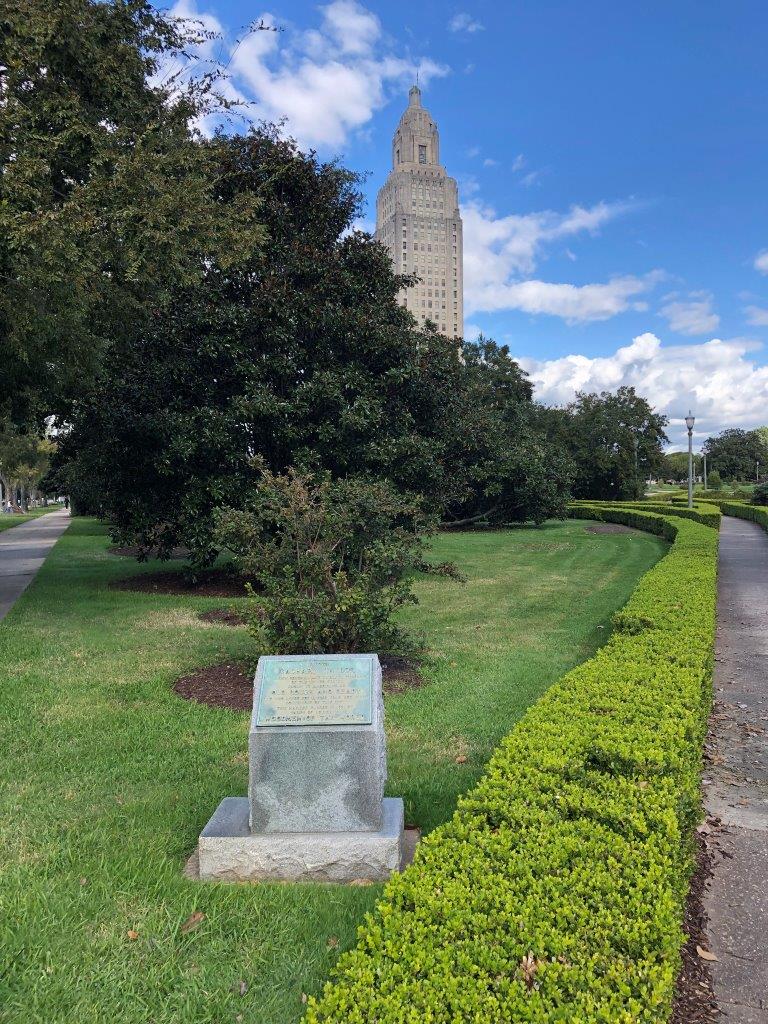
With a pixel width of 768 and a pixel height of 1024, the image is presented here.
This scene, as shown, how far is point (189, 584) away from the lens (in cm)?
1446

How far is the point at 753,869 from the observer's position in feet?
13.3

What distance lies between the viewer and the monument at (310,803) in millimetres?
3828

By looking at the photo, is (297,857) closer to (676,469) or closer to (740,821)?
(740,821)

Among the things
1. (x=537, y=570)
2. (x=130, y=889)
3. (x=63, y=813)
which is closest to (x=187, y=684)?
(x=63, y=813)

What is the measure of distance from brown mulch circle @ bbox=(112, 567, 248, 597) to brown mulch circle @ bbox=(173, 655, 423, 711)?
19.1 feet

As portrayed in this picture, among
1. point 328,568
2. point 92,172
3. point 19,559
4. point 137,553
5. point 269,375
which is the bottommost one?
point 19,559

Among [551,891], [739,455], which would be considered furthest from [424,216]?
[551,891]

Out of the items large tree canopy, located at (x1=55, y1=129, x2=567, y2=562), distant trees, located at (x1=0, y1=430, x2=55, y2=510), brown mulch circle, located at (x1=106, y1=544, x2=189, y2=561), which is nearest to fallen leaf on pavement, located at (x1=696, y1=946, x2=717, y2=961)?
large tree canopy, located at (x1=55, y1=129, x2=567, y2=562)

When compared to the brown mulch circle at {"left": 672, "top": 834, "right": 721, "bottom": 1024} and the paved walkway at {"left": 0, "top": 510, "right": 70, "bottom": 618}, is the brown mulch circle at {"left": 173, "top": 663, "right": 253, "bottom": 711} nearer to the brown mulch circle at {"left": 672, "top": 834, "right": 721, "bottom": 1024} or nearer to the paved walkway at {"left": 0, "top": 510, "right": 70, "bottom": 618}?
the brown mulch circle at {"left": 672, "top": 834, "right": 721, "bottom": 1024}

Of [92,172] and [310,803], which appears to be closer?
[310,803]

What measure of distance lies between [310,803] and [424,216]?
137265 mm

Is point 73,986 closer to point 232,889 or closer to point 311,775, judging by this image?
point 232,889

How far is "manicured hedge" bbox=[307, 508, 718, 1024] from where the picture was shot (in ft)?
7.58

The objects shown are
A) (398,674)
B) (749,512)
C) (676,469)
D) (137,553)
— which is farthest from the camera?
(676,469)
